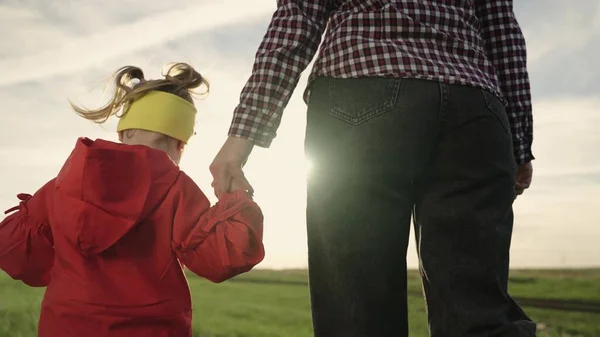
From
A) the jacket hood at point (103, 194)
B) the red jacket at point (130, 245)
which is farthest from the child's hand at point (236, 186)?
the jacket hood at point (103, 194)

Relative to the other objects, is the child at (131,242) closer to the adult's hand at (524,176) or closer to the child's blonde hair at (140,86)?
the child's blonde hair at (140,86)

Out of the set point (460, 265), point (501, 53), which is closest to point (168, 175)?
point (460, 265)

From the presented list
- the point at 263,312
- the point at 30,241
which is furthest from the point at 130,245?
the point at 263,312

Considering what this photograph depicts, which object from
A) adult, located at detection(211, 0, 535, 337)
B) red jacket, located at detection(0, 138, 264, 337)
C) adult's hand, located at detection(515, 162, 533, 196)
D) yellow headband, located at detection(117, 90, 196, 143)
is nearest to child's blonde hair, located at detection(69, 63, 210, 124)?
yellow headband, located at detection(117, 90, 196, 143)

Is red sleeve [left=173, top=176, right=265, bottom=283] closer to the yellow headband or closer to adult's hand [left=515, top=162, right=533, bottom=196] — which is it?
the yellow headband

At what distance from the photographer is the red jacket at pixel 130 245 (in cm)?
232

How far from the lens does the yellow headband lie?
2709 millimetres

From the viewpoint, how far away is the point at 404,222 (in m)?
1.92

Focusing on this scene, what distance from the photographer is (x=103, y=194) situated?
92.2 inches

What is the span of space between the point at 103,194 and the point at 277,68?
2.60 ft

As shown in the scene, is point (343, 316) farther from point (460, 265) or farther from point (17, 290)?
point (17, 290)

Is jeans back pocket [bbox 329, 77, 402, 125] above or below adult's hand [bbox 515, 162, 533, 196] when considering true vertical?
above

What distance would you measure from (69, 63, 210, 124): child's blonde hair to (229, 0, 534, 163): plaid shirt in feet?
2.95

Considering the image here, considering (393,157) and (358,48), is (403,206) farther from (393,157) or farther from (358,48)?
(358,48)
